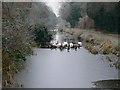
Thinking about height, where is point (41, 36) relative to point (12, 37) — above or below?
below

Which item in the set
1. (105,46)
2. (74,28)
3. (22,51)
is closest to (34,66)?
(22,51)

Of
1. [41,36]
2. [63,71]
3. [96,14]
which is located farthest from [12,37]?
[96,14]

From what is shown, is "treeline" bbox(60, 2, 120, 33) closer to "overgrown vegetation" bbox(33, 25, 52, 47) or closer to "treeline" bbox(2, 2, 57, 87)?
"overgrown vegetation" bbox(33, 25, 52, 47)

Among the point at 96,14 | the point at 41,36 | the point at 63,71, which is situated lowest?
the point at 63,71

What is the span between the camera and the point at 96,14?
18.4 meters

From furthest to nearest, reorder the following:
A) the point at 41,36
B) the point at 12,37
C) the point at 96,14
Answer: the point at 96,14
the point at 41,36
the point at 12,37

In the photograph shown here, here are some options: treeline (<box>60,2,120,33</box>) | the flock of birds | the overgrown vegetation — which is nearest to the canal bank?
the overgrown vegetation

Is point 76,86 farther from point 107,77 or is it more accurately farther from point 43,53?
point 43,53

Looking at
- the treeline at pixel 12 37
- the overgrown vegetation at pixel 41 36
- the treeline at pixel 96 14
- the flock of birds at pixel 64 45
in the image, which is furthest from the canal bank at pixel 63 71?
the treeline at pixel 96 14

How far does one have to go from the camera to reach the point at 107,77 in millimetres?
9773

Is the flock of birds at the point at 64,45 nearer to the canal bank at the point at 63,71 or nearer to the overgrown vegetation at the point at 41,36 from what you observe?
the overgrown vegetation at the point at 41,36

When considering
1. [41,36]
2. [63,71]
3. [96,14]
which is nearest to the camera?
[63,71]

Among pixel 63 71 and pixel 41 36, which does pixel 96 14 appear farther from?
pixel 63 71

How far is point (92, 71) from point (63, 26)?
1428 cm
